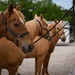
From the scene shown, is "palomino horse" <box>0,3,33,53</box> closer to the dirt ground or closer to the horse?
the horse

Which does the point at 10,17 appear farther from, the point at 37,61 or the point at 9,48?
the point at 37,61

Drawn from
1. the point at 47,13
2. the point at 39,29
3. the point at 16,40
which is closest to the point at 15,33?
the point at 16,40

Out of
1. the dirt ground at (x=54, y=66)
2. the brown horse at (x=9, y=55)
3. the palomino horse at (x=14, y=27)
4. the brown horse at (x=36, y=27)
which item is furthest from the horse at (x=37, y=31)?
the palomino horse at (x=14, y=27)

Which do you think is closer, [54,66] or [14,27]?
[14,27]

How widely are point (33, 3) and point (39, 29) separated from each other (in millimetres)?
50678

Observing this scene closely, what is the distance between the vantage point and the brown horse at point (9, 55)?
463 cm

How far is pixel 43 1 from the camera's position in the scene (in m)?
60.2

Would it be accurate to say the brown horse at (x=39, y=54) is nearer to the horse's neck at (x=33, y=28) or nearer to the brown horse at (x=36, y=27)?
the brown horse at (x=36, y=27)

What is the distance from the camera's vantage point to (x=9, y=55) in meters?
4.74

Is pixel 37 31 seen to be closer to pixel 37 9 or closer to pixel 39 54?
pixel 39 54


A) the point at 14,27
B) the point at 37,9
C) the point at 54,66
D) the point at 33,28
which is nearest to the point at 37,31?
the point at 33,28

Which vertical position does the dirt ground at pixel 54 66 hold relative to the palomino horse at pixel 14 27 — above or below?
below

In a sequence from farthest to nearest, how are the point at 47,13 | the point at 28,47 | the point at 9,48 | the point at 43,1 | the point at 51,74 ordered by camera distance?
the point at 43,1, the point at 47,13, the point at 51,74, the point at 9,48, the point at 28,47

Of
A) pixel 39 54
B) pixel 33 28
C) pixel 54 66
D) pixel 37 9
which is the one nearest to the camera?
pixel 33 28
